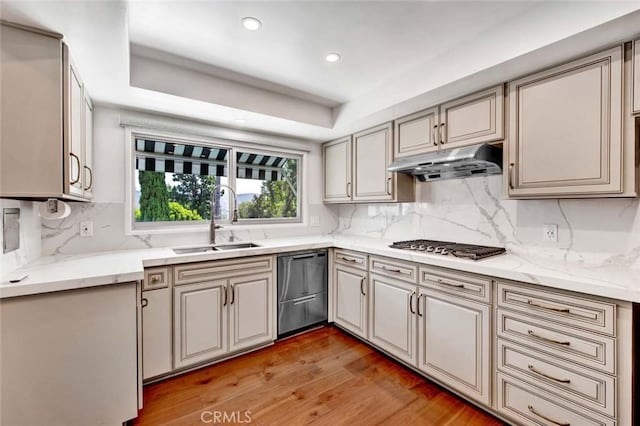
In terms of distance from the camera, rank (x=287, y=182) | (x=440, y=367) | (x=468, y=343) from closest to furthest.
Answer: (x=468, y=343), (x=440, y=367), (x=287, y=182)

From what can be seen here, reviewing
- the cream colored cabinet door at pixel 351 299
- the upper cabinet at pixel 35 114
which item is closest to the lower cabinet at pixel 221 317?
the cream colored cabinet door at pixel 351 299

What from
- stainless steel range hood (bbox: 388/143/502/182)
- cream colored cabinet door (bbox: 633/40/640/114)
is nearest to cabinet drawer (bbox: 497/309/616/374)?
stainless steel range hood (bbox: 388/143/502/182)

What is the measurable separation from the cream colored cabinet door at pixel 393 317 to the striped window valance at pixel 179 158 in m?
1.96

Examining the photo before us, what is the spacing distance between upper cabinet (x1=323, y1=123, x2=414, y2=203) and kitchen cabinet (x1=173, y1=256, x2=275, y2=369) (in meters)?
1.22

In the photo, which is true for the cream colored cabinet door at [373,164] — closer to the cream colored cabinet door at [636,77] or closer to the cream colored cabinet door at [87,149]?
the cream colored cabinet door at [636,77]

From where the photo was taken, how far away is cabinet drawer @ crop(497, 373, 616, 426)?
1.38m

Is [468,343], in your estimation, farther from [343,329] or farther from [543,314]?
[343,329]

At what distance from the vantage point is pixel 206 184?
2961 millimetres

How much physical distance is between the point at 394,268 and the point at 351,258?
53 centimetres

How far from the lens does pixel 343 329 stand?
291 centimetres

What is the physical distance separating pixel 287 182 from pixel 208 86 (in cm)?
152

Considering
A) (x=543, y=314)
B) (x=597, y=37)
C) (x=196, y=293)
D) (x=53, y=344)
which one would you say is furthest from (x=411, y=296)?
(x=53, y=344)

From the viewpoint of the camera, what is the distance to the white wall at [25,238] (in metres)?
1.54

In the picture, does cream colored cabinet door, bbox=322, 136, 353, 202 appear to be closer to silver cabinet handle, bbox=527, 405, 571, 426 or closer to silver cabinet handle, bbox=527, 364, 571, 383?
silver cabinet handle, bbox=527, 364, 571, 383
